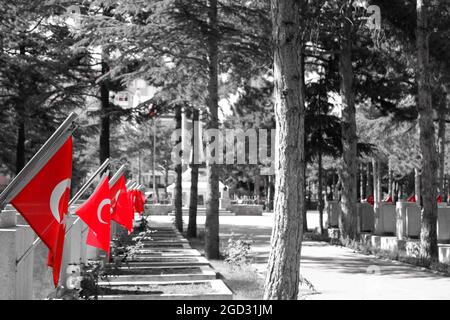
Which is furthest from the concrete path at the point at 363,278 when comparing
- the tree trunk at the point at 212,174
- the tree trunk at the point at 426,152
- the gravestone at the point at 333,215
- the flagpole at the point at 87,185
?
the gravestone at the point at 333,215

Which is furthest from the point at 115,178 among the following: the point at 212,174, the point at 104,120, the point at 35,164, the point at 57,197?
the point at 104,120

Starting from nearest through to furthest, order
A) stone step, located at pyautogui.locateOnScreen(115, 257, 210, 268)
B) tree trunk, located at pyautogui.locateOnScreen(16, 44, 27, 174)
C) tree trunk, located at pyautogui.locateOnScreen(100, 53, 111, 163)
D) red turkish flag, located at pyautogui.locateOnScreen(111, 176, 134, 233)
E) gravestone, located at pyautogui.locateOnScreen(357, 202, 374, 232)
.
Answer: red turkish flag, located at pyautogui.locateOnScreen(111, 176, 134, 233) < stone step, located at pyautogui.locateOnScreen(115, 257, 210, 268) < tree trunk, located at pyautogui.locateOnScreen(100, 53, 111, 163) < tree trunk, located at pyautogui.locateOnScreen(16, 44, 27, 174) < gravestone, located at pyautogui.locateOnScreen(357, 202, 374, 232)

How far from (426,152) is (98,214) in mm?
9894

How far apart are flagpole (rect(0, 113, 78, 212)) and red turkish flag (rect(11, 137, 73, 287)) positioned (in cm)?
3

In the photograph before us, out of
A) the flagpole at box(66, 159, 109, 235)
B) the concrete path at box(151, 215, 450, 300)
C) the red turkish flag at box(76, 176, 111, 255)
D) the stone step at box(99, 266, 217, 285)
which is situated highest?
the flagpole at box(66, 159, 109, 235)

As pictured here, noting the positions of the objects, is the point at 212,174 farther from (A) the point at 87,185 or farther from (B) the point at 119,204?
(A) the point at 87,185

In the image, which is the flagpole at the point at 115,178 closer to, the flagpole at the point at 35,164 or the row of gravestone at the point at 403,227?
the flagpole at the point at 35,164

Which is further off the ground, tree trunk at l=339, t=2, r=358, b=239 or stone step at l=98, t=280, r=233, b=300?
tree trunk at l=339, t=2, r=358, b=239

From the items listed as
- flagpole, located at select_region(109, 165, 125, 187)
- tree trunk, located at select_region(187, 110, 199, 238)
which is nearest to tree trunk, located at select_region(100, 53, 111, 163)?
tree trunk, located at select_region(187, 110, 199, 238)

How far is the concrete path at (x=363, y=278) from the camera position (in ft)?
33.7

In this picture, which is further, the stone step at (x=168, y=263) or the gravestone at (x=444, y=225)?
the gravestone at (x=444, y=225)

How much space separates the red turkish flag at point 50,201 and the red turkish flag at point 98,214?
2601mm

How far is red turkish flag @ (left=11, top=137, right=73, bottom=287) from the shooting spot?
472 centimetres

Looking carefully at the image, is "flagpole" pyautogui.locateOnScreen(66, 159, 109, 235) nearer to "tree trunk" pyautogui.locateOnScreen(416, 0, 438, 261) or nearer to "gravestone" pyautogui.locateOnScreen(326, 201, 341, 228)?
"tree trunk" pyautogui.locateOnScreen(416, 0, 438, 261)
